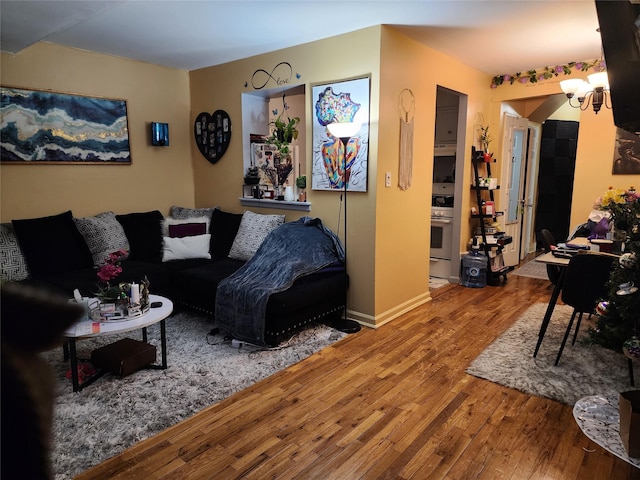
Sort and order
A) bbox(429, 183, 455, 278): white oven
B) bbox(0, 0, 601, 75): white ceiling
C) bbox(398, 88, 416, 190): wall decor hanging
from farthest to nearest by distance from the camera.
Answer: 1. bbox(429, 183, 455, 278): white oven
2. bbox(398, 88, 416, 190): wall decor hanging
3. bbox(0, 0, 601, 75): white ceiling

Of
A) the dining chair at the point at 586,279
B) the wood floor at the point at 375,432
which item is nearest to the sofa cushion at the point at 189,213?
the wood floor at the point at 375,432

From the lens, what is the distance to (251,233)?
13.8ft

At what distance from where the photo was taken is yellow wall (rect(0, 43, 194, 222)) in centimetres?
380

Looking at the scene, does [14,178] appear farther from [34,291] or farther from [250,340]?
[34,291]

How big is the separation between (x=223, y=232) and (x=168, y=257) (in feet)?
2.12

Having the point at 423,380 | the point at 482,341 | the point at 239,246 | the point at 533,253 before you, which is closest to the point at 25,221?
the point at 239,246

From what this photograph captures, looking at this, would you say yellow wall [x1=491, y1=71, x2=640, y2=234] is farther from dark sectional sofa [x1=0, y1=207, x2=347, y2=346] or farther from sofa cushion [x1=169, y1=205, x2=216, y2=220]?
sofa cushion [x1=169, y1=205, x2=216, y2=220]

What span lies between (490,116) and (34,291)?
5.75 m

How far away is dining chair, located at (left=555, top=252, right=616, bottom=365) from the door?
293 centimetres

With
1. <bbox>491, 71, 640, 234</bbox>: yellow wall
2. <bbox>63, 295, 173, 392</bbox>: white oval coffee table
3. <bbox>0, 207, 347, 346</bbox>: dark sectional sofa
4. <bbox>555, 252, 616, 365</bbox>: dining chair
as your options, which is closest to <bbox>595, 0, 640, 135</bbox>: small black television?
<bbox>555, 252, 616, 365</bbox>: dining chair

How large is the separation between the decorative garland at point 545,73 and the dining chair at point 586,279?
8.85 ft

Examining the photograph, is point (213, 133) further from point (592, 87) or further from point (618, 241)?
point (618, 241)

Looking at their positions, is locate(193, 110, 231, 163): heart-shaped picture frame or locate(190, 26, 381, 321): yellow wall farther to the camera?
locate(193, 110, 231, 163): heart-shaped picture frame

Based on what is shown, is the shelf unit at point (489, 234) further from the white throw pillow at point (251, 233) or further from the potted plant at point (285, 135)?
the white throw pillow at point (251, 233)
